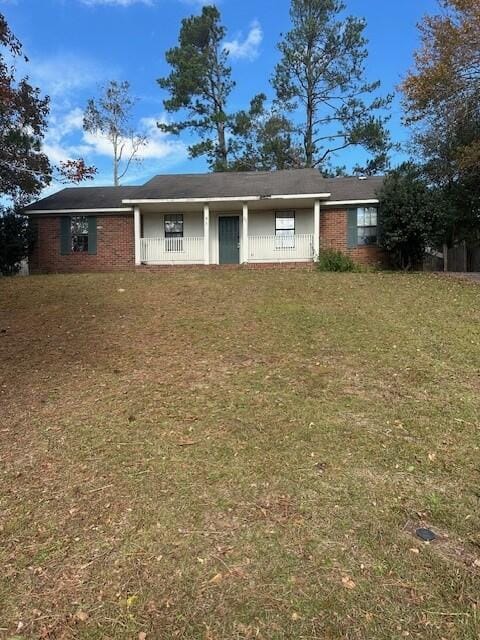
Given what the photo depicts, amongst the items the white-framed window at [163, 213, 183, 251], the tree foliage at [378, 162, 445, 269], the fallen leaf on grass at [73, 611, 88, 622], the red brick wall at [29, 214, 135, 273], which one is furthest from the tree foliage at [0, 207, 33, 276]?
the fallen leaf on grass at [73, 611, 88, 622]

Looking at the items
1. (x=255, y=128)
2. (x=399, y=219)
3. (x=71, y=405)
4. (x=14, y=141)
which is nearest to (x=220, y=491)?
(x=71, y=405)

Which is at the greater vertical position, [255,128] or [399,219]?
[255,128]

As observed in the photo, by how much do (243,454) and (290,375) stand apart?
6.47 feet

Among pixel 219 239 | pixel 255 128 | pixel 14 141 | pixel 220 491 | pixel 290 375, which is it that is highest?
pixel 255 128

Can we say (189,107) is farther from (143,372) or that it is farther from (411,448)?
(411,448)

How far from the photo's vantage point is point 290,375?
5754 millimetres

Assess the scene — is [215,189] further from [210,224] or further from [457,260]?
[457,260]

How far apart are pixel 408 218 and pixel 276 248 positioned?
446 cm

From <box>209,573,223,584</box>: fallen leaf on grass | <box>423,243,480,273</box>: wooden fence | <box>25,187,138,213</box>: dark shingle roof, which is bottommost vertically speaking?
<box>209,573,223,584</box>: fallen leaf on grass

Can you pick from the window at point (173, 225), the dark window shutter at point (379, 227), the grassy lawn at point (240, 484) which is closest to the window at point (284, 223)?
the dark window shutter at point (379, 227)

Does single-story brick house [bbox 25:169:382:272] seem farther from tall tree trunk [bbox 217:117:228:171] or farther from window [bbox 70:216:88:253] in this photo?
tall tree trunk [bbox 217:117:228:171]

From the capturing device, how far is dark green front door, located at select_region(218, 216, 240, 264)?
18.7m

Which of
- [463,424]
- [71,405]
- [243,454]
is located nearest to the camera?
[243,454]

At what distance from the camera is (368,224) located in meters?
17.6
